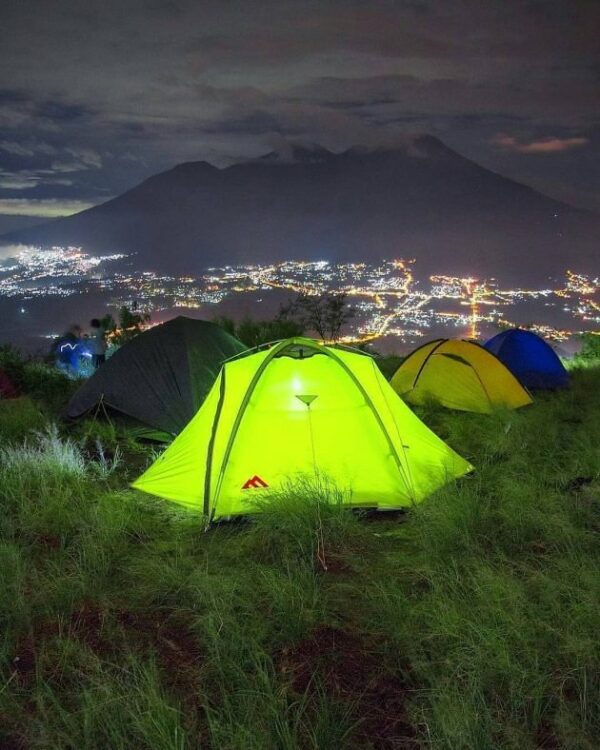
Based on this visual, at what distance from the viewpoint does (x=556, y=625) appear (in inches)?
127

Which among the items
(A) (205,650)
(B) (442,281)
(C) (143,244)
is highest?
(C) (143,244)

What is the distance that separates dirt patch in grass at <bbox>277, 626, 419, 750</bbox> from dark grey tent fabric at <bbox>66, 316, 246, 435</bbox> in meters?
4.98

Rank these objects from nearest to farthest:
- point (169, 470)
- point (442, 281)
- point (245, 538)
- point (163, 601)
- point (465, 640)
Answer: point (465, 640)
point (163, 601)
point (245, 538)
point (169, 470)
point (442, 281)

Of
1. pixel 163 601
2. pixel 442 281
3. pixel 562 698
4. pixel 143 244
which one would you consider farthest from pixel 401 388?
pixel 143 244

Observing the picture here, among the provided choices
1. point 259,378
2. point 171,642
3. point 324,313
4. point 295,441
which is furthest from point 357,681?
point 324,313

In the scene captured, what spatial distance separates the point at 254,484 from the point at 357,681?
2.49 meters

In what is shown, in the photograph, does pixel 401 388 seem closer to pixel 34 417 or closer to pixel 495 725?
pixel 34 417

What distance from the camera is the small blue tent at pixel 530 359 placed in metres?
11.2

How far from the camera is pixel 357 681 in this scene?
3080 millimetres

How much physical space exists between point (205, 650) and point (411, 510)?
2.42 meters

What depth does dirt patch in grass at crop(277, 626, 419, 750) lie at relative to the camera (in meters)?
2.73

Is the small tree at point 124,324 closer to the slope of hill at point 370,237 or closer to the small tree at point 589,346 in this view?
the small tree at point 589,346

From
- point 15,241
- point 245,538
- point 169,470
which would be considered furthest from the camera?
point 15,241

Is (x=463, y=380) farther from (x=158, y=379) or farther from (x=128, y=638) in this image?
(x=128, y=638)
